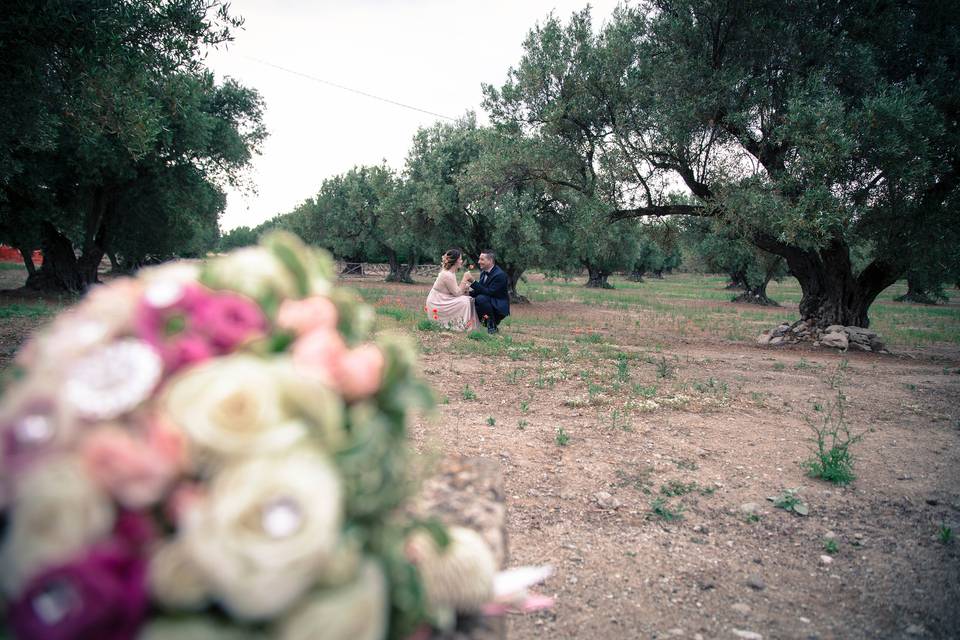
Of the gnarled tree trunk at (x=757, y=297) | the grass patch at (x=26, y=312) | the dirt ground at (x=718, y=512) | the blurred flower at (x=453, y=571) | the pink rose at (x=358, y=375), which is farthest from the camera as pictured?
the gnarled tree trunk at (x=757, y=297)

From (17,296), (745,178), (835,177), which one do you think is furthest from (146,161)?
(835,177)

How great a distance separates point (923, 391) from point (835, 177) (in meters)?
4.33

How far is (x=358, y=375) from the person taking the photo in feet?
3.82

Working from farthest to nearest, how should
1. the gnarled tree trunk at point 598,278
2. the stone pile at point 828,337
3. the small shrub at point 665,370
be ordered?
the gnarled tree trunk at point 598,278
the stone pile at point 828,337
the small shrub at point 665,370

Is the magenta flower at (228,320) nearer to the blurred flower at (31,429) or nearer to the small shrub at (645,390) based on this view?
the blurred flower at (31,429)

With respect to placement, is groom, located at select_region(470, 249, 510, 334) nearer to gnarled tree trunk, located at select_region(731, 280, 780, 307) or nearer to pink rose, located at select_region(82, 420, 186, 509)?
pink rose, located at select_region(82, 420, 186, 509)

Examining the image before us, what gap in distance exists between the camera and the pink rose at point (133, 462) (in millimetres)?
910

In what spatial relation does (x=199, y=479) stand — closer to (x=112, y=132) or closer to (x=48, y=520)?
(x=48, y=520)

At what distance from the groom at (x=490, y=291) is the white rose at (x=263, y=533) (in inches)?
450

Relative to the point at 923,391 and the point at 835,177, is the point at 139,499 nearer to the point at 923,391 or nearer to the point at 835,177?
the point at 923,391

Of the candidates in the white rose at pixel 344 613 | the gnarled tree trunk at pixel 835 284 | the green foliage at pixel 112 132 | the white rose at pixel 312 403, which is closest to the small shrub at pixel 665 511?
the white rose at pixel 344 613

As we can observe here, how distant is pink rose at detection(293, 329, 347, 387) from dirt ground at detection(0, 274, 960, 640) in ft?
1.71

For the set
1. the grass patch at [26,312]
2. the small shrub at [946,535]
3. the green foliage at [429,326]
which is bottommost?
the small shrub at [946,535]

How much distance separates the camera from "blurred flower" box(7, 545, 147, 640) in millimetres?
825
